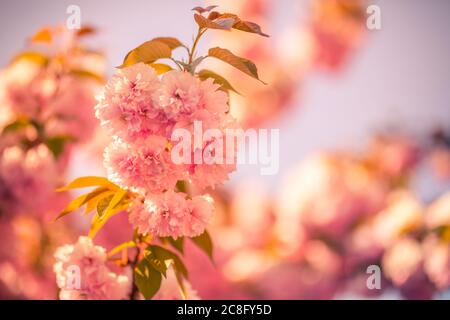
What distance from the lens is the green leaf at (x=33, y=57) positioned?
4.29 feet

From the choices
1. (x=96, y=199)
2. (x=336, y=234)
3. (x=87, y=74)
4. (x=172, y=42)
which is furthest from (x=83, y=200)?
(x=336, y=234)

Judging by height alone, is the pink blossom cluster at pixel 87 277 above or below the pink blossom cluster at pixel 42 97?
below

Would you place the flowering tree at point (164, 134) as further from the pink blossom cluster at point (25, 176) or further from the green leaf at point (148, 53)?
the pink blossom cluster at point (25, 176)

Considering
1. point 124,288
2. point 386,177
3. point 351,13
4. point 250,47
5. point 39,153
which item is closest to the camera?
point 124,288

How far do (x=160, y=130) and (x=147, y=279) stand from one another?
21 centimetres

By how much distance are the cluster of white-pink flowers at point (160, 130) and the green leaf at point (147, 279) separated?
9 centimetres

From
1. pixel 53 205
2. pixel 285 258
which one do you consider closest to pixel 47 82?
pixel 53 205

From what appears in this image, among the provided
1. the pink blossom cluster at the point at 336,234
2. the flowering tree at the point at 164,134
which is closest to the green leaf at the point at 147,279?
the flowering tree at the point at 164,134

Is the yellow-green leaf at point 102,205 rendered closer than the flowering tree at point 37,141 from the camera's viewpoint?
Yes

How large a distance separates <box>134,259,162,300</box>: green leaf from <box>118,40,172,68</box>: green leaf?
272 mm

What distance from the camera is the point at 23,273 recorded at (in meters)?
1.65

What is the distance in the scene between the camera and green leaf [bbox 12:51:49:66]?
131cm
